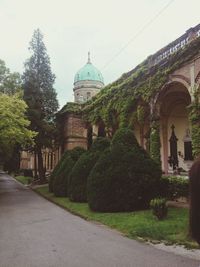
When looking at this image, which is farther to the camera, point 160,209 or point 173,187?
point 173,187

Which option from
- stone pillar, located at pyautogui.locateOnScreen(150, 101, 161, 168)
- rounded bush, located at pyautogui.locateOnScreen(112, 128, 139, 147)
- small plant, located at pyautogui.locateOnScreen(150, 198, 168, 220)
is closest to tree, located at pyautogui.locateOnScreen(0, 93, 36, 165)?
rounded bush, located at pyautogui.locateOnScreen(112, 128, 139, 147)

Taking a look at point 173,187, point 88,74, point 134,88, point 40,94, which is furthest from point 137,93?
point 88,74

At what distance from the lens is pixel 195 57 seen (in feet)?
55.9

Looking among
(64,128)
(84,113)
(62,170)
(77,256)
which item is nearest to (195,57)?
(62,170)

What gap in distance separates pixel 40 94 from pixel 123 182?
73.2 feet

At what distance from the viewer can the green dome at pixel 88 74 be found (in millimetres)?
50594

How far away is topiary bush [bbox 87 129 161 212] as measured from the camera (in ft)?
43.9

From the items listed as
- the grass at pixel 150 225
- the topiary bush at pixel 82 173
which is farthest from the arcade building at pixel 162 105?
the grass at pixel 150 225

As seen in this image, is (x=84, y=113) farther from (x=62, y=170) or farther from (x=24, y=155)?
(x=24, y=155)

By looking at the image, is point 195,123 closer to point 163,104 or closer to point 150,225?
point 163,104

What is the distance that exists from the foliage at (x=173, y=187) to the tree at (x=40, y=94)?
1898 centimetres

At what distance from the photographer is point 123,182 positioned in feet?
44.4

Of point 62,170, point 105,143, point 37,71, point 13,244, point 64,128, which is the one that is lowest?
point 13,244

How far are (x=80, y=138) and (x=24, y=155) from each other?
51263 millimetres
